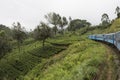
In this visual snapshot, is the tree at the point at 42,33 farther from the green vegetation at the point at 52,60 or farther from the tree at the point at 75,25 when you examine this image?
the tree at the point at 75,25

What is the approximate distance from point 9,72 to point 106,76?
41.7 m

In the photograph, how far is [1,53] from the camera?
68.1 meters

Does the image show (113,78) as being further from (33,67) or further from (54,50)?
(54,50)

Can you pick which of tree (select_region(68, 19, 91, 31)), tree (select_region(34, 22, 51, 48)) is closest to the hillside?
tree (select_region(34, 22, 51, 48))

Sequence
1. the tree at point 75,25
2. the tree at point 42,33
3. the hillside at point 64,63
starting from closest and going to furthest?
the hillside at point 64,63 < the tree at point 42,33 < the tree at point 75,25

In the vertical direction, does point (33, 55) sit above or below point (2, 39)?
below

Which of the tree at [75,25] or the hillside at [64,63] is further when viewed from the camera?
the tree at [75,25]

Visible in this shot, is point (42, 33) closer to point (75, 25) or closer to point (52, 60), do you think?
point (52, 60)

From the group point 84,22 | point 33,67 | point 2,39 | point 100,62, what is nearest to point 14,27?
point 2,39

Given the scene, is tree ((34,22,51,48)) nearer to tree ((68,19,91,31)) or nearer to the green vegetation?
the green vegetation

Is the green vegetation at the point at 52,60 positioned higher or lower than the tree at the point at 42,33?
lower

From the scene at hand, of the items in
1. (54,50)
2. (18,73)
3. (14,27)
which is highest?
(14,27)

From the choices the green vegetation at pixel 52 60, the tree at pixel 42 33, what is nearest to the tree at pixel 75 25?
the green vegetation at pixel 52 60

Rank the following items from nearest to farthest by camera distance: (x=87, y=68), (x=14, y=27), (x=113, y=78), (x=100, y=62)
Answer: (x=113, y=78) < (x=87, y=68) < (x=100, y=62) < (x=14, y=27)
